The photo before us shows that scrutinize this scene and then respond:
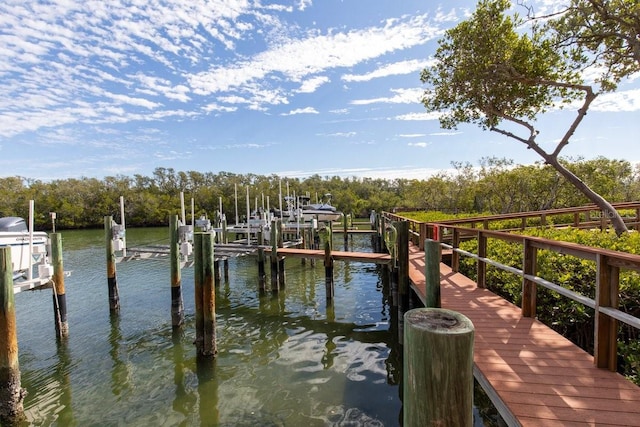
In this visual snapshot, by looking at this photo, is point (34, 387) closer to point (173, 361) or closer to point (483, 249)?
point (173, 361)

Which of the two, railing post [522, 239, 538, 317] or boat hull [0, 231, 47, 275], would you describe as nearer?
railing post [522, 239, 538, 317]

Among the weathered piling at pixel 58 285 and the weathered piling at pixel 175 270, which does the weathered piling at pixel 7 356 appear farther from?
the weathered piling at pixel 175 270

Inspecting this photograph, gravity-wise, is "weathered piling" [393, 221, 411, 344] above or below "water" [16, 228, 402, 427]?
above

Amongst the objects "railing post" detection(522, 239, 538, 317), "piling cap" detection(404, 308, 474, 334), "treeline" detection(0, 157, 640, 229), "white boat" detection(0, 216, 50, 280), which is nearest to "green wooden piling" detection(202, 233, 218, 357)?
"white boat" detection(0, 216, 50, 280)

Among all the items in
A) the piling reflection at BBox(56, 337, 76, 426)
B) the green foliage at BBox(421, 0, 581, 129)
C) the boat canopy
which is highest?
the green foliage at BBox(421, 0, 581, 129)

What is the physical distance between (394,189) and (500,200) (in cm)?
5342

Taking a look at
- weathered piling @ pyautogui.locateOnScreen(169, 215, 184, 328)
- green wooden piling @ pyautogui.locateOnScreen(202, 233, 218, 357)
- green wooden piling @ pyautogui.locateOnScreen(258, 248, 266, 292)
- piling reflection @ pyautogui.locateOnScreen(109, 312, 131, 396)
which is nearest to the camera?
piling reflection @ pyautogui.locateOnScreen(109, 312, 131, 396)

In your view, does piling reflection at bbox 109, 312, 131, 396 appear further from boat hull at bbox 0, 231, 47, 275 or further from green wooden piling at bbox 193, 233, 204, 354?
boat hull at bbox 0, 231, 47, 275

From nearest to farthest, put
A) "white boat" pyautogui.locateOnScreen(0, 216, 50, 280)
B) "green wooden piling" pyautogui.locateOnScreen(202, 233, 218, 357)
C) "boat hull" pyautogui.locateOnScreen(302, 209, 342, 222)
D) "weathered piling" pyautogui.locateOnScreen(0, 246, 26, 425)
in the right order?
"weathered piling" pyautogui.locateOnScreen(0, 246, 26, 425), "green wooden piling" pyautogui.locateOnScreen(202, 233, 218, 357), "white boat" pyautogui.locateOnScreen(0, 216, 50, 280), "boat hull" pyautogui.locateOnScreen(302, 209, 342, 222)

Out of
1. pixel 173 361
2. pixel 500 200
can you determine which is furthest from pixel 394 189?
pixel 173 361

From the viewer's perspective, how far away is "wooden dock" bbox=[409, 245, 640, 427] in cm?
272

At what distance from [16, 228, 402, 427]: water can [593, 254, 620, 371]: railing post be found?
9.54 feet

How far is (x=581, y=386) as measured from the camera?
3143 millimetres

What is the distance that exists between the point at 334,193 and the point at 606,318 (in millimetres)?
67155
